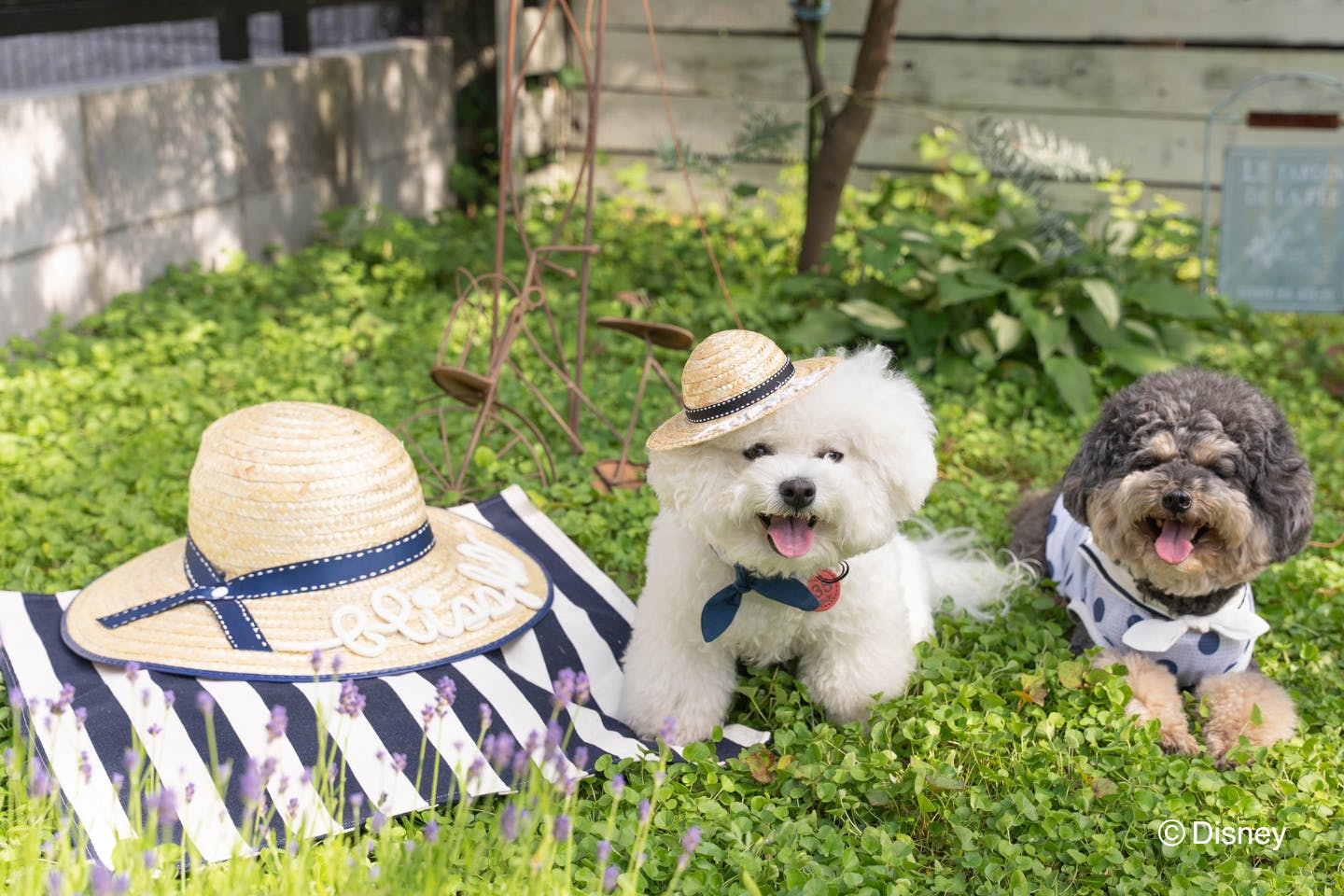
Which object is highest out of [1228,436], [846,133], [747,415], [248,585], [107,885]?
[846,133]

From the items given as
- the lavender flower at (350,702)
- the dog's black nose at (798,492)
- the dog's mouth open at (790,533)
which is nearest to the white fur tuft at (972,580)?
the dog's mouth open at (790,533)

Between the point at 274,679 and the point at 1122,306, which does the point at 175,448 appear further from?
the point at 1122,306

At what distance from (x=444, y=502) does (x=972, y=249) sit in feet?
8.87

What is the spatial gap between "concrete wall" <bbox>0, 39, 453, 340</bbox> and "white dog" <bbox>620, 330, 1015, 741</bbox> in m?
3.43

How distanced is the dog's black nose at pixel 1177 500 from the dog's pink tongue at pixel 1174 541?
0.09 metres

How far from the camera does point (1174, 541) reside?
2762 millimetres

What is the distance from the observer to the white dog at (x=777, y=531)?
2.40 metres

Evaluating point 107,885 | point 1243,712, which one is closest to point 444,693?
point 107,885

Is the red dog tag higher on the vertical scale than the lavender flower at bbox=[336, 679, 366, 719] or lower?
lower

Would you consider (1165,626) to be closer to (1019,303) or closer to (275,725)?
(275,725)

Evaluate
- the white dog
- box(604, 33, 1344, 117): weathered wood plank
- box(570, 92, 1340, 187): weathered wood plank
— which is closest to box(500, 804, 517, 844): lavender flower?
the white dog

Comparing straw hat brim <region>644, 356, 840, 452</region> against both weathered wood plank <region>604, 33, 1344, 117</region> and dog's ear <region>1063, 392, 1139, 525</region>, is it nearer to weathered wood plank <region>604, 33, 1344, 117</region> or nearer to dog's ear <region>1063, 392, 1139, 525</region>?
dog's ear <region>1063, 392, 1139, 525</region>

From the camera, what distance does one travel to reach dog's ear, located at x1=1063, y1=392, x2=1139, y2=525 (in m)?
2.85

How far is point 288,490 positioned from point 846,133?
367 cm
